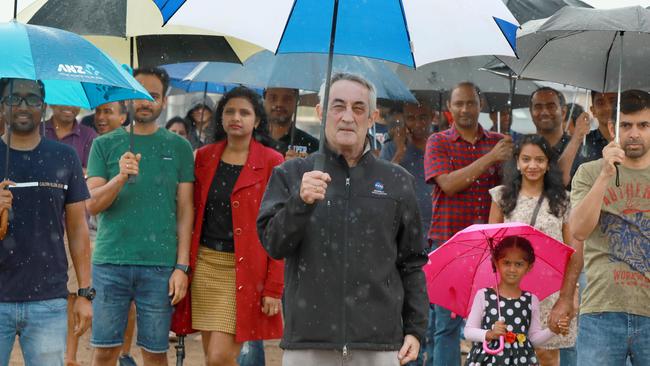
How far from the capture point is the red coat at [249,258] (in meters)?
7.90

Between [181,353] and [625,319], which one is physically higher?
[625,319]

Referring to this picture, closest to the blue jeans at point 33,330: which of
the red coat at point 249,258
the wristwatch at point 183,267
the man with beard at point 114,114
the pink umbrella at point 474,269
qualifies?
the wristwatch at point 183,267

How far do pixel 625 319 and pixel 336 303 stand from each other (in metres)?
1.99

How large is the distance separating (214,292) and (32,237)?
5.54 feet

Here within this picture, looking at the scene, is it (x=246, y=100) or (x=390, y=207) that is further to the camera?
(x=246, y=100)

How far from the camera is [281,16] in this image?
622cm

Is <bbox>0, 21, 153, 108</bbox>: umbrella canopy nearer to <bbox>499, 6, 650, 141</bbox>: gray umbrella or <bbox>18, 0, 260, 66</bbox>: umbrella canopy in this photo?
<bbox>18, 0, 260, 66</bbox>: umbrella canopy

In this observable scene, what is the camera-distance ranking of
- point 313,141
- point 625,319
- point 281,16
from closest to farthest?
point 281,16
point 625,319
point 313,141

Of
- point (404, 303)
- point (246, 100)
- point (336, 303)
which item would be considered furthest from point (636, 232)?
point (246, 100)

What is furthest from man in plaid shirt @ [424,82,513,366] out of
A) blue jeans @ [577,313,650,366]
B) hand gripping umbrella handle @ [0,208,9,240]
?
hand gripping umbrella handle @ [0,208,9,240]

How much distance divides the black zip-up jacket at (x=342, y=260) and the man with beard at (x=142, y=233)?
240 centimetres

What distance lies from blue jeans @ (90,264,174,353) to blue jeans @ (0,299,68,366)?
1.27 meters

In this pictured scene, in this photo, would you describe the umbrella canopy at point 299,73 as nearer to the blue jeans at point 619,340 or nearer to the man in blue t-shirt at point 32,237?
the man in blue t-shirt at point 32,237

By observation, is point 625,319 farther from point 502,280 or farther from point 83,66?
point 83,66
